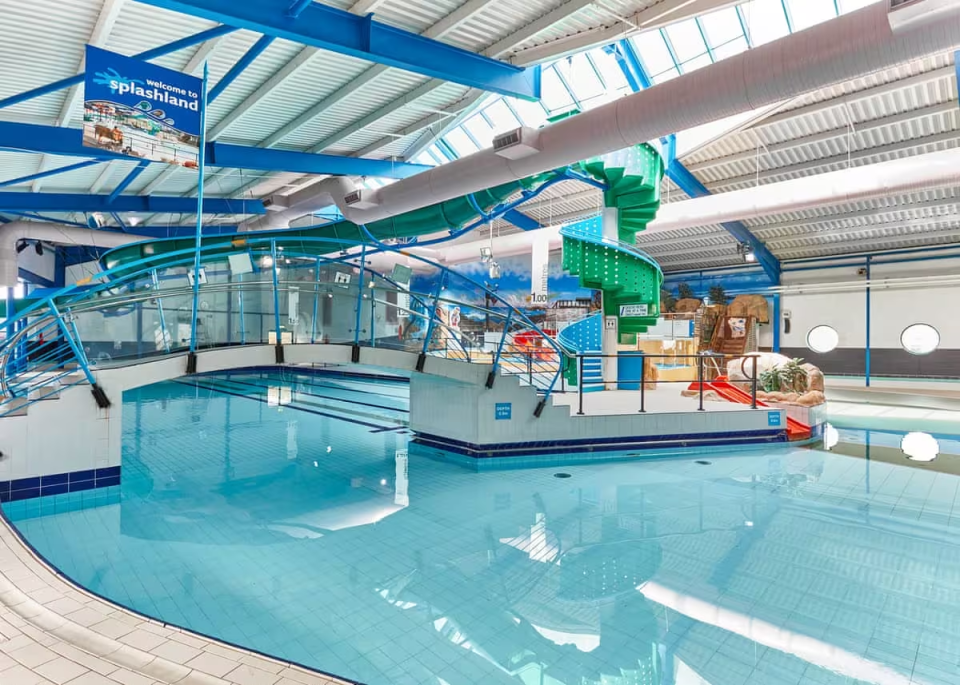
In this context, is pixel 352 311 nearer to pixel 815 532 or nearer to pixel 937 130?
pixel 815 532

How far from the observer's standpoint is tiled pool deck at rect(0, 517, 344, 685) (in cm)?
168

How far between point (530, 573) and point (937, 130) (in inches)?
552

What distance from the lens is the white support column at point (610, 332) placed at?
10070mm

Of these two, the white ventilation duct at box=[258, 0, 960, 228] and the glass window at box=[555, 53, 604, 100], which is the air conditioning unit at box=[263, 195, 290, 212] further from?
the glass window at box=[555, 53, 604, 100]

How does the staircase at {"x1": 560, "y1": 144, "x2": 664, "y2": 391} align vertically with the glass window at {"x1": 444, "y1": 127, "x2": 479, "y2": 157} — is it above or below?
below

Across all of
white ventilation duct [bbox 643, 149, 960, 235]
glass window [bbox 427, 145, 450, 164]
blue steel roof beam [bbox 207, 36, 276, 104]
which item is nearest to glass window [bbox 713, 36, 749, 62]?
white ventilation duct [bbox 643, 149, 960, 235]

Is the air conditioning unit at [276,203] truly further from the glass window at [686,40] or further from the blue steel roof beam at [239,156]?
the glass window at [686,40]

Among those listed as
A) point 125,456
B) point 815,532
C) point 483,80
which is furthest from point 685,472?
point 125,456

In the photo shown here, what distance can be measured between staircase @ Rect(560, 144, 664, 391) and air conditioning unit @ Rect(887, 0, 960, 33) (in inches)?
204

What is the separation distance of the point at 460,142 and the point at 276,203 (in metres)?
4.82

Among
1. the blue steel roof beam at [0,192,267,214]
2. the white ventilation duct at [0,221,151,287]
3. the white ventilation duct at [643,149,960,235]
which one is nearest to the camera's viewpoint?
the white ventilation duct at [643,149,960,235]

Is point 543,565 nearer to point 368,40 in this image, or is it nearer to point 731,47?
point 368,40

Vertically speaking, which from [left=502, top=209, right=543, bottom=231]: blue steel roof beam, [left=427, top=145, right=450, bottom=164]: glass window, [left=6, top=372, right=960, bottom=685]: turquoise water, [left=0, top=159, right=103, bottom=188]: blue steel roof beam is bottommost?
[left=6, top=372, right=960, bottom=685]: turquoise water

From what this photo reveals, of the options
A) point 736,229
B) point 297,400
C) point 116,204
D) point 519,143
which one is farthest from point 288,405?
point 736,229
